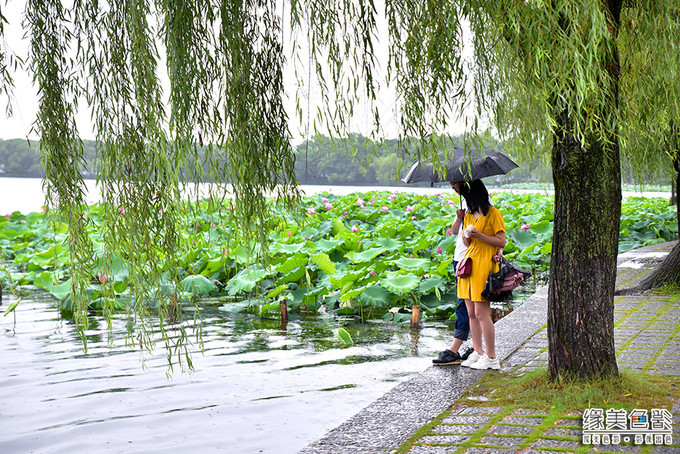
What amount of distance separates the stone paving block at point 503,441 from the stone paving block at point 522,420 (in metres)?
0.21

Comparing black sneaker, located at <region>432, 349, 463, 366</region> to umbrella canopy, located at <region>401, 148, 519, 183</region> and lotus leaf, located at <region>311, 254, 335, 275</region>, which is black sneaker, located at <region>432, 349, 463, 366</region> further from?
lotus leaf, located at <region>311, 254, 335, 275</region>

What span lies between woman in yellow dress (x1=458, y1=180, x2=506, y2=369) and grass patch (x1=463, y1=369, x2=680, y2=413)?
0.40 meters

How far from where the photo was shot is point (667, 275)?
682 cm

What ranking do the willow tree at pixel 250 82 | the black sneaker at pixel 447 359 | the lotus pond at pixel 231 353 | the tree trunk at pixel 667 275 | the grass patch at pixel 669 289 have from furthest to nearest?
the tree trunk at pixel 667 275, the grass patch at pixel 669 289, the black sneaker at pixel 447 359, the lotus pond at pixel 231 353, the willow tree at pixel 250 82

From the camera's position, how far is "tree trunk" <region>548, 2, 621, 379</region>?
3.41m

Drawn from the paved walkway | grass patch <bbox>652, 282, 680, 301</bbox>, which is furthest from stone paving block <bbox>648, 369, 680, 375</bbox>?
grass patch <bbox>652, 282, 680, 301</bbox>

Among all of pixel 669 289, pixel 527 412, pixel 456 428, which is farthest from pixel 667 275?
pixel 456 428

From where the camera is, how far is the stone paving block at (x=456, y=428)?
120 inches

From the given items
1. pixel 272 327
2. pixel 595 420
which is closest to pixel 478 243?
pixel 595 420

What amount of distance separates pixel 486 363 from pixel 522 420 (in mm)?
999

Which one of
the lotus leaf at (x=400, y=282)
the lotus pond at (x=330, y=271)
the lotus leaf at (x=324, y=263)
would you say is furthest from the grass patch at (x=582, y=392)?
the lotus leaf at (x=324, y=263)

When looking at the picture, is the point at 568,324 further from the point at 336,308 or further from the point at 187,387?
the point at 336,308

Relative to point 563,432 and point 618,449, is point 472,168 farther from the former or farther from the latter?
point 618,449

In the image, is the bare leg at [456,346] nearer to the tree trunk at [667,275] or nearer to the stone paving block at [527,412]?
the stone paving block at [527,412]
